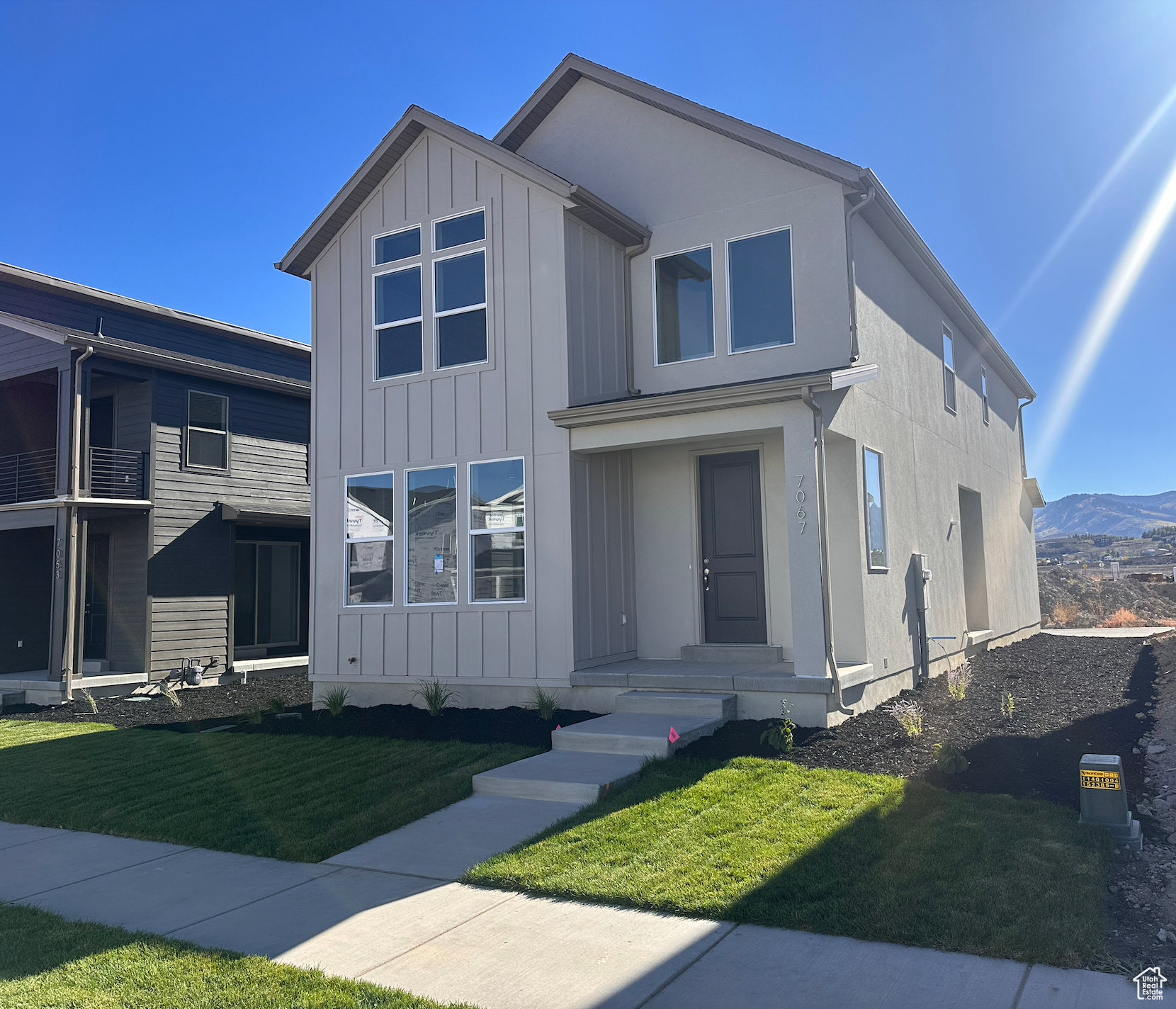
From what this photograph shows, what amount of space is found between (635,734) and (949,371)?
9.30 metres

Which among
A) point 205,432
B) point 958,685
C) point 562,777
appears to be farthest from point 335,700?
point 205,432

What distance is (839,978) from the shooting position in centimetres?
362

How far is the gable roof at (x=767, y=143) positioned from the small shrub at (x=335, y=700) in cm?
768

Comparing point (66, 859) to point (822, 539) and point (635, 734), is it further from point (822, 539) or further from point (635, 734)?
point (822, 539)

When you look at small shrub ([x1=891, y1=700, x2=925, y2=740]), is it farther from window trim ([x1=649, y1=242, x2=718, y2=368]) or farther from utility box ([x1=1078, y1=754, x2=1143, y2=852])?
window trim ([x1=649, y1=242, x2=718, y2=368])

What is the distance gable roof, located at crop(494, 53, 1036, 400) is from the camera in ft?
31.4

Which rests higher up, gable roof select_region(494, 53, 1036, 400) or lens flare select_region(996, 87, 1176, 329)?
lens flare select_region(996, 87, 1176, 329)

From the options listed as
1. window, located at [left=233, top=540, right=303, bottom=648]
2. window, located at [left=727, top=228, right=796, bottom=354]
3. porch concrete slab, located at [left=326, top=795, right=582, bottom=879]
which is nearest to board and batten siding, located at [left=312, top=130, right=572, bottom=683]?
window, located at [left=727, top=228, right=796, bottom=354]

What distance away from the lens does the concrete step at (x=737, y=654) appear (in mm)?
9820

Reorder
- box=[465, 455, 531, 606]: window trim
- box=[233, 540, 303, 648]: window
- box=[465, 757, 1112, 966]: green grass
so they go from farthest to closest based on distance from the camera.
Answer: box=[233, 540, 303, 648]: window
box=[465, 455, 531, 606]: window trim
box=[465, 757, 1112, 966]: green grass

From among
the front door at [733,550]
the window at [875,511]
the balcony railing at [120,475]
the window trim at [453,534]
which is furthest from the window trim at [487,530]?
the balcony railing at [120,475]

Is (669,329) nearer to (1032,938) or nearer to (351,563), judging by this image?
(351,563)

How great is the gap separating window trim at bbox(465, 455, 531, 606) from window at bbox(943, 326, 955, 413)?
7.24m

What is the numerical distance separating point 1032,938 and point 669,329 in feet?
26.5
